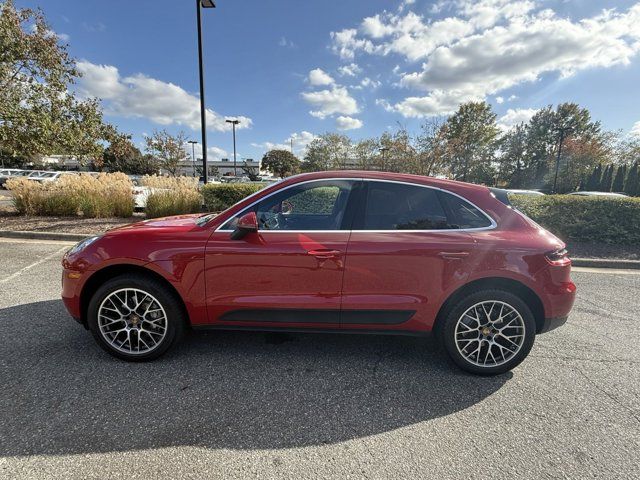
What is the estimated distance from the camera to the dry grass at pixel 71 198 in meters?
9.35

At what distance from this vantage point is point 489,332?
275cm

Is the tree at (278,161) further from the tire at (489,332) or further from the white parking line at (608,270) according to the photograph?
the tire at (489,332)

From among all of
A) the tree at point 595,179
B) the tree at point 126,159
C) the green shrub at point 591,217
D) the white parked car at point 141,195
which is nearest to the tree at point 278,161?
the tree at point 126,159

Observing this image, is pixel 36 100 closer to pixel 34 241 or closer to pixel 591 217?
pixel 34 241

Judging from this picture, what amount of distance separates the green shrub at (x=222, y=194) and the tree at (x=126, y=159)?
378 centimetres

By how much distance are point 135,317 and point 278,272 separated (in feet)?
4.25

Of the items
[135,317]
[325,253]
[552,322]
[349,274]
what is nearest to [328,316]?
[349,274]

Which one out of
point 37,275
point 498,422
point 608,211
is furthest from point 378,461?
point 608,211

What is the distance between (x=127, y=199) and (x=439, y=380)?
9.80 m

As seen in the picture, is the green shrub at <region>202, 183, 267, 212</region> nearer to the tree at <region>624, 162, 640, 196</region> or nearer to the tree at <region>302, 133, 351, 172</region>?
the tree at <region>302, 133, 351, 172</region>

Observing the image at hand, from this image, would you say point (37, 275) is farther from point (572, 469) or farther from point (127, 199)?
point (572, 469)

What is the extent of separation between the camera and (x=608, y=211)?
24.4 ft

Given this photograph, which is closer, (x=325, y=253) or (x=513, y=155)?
(x=325, y=253)

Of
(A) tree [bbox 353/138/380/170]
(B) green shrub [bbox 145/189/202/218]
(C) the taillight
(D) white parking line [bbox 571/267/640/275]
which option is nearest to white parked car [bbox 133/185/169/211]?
(B) green shrub [bbox 145/189/202/218]
